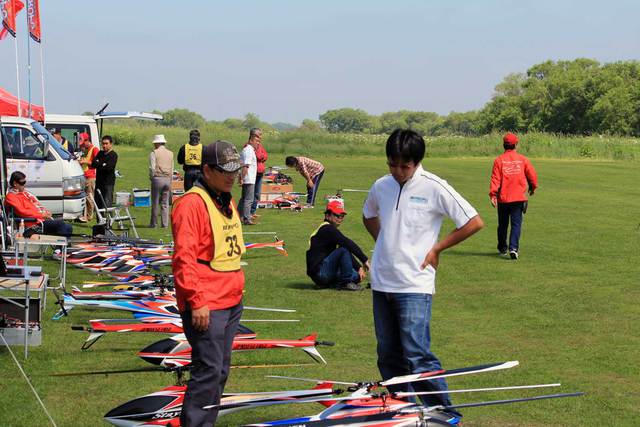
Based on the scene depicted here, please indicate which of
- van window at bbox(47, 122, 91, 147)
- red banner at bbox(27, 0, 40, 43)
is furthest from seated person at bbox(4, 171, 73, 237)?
red banner at bbox(27, 0, 40, 43)

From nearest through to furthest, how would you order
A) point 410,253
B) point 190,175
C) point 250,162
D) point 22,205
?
point 410,253
point 22,205
point 190,175
point 250,162

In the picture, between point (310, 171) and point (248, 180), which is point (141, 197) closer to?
point (310, 171)

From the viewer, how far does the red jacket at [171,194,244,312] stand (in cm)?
A: 546

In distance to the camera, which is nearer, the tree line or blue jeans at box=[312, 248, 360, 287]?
blue jeans at box=[312, 248, 360, 287]

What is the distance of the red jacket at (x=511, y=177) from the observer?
15430 millimetres

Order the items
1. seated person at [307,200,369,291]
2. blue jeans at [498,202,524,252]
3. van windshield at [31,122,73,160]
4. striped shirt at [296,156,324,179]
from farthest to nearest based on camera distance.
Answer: striped shirt at [296,156,324,179] → van windshield at [31,122,73,160] → blue jeans at [498,202,524,252] → seated person at [307,200,369,291]

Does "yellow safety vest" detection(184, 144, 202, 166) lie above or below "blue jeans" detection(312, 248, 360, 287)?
above

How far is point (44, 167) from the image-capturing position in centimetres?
1867

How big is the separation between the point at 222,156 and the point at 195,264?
681 millimetres

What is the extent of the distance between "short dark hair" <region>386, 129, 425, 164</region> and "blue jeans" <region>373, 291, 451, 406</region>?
89cm

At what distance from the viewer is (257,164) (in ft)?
69.3

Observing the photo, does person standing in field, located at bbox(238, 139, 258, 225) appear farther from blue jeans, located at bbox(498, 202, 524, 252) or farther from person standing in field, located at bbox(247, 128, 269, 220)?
blue jeans, located at bbox(498, 202, 524, 252)

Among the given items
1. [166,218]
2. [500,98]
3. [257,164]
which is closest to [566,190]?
[257,164]

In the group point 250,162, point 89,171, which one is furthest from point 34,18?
point 250,162
